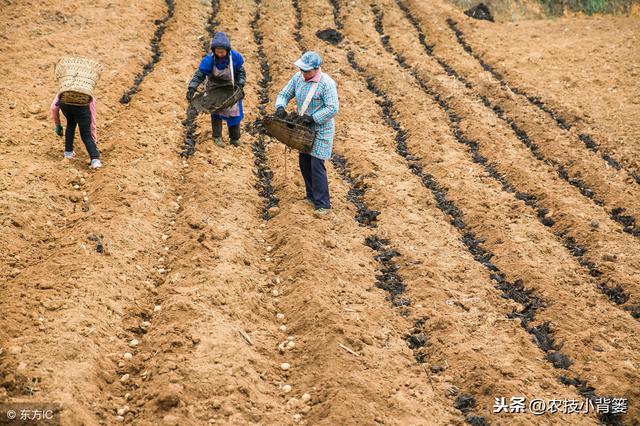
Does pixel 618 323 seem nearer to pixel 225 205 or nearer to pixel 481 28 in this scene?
pixel 225 205

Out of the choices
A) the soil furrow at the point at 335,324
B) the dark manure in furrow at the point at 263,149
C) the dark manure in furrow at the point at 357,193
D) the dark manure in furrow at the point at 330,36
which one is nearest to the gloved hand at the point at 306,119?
the soil furrow at the point at 335,324

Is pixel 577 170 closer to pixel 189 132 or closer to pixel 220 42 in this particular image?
pixel 220 42

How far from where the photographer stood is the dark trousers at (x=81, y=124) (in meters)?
7.53

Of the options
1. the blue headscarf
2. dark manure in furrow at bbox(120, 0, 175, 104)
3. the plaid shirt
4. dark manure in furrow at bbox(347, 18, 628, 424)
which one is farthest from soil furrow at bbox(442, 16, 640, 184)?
dark manure in furrow at bbox(120, 0, 175, 104)

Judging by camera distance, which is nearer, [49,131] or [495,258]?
[495,258]

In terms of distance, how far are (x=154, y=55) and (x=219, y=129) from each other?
3557 mm

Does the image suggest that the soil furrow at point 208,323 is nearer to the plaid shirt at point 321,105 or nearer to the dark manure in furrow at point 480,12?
the plaid shirt at point 321,105

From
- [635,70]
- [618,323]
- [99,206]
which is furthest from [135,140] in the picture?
[635,70]

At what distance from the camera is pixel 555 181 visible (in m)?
8.73

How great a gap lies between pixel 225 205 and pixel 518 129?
495 cm

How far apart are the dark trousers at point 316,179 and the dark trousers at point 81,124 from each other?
2.36 meters

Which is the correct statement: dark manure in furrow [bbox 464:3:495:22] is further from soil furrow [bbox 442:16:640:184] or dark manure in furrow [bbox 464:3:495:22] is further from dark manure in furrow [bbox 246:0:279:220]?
dark manure in furrow [bbox 246:0:279:220]

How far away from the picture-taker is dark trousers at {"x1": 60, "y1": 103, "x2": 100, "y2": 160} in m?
7.53

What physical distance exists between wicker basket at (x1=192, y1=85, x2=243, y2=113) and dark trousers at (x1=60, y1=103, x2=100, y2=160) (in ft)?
4.14
